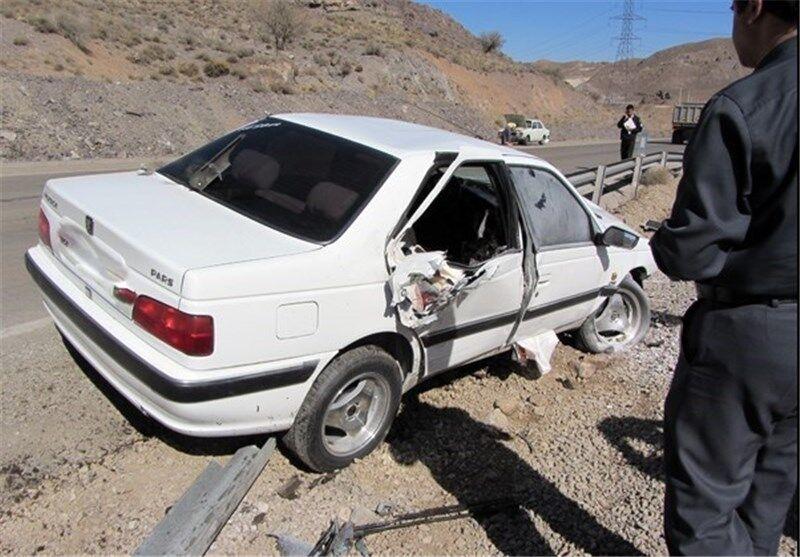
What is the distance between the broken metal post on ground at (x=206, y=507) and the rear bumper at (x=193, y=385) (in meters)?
0.20

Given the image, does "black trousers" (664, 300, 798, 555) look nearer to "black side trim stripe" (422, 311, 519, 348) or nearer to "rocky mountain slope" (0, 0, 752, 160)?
"black side trim stripe" (422, 311, 519, 348)

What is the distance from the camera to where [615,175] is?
35.7ft

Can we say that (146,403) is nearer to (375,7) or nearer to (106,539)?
(106,539)

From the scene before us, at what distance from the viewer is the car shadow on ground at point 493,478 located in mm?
3118

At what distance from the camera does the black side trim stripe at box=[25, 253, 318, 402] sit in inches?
110

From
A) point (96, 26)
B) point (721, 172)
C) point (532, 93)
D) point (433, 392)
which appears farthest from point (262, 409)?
point (532, 93)

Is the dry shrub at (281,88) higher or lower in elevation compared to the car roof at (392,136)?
lower

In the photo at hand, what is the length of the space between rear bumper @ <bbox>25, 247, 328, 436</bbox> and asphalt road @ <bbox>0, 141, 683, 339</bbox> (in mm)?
2143

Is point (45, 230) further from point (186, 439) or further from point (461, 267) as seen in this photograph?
point (461, 267)

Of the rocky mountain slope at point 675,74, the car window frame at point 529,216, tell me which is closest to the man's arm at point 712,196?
the car window frame at point 529,216

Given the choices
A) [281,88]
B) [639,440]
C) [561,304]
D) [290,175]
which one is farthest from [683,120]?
[290,175]

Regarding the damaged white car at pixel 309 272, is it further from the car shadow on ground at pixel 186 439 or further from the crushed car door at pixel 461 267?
the car shadow on ground at pixel 186 439

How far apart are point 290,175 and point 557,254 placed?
1.79 m

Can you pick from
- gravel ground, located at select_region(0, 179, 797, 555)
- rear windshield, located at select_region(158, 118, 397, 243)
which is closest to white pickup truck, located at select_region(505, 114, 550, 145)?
gravel ground, located at select_region(0, 179, 797, 555)
